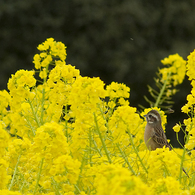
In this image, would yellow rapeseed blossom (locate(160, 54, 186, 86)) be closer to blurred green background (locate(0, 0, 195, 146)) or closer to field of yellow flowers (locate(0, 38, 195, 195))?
field of yellow flowers (locate(0, 38, 195, 195))

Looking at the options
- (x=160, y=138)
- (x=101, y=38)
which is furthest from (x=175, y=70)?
(x=101, y=38)

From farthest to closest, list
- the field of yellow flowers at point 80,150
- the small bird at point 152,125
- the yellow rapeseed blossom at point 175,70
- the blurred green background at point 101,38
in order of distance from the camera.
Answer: the blurred green background at point 101,38 < the yellow rapeseed blossom at point 175,70 < the small bird at point 152,125 < the field of yellow flowers at point 80,150

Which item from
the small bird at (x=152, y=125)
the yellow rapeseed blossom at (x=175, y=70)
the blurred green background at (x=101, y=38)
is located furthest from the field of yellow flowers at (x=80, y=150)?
the blurred green background at (x=101, y=38)

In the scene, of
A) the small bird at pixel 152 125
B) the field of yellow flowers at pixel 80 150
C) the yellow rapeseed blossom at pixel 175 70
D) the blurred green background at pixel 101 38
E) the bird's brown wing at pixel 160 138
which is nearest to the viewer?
the field of yellow flowers at pixel 80 150

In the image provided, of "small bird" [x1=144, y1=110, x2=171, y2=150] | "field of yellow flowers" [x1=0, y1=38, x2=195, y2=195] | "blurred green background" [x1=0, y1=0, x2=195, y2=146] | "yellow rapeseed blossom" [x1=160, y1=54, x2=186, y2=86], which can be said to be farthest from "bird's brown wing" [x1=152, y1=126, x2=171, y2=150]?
"blurred green background" [x1=0, y1=0, x2=195, y2=146]

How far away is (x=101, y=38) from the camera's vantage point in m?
8.52

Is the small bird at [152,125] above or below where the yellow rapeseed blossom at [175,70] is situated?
below

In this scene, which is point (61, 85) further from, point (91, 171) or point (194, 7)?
point (194, 7)

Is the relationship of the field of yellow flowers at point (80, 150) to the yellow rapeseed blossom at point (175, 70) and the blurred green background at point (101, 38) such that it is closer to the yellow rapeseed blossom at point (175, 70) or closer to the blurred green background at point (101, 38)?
the yellow rapeseed blossom at point (175, 70)

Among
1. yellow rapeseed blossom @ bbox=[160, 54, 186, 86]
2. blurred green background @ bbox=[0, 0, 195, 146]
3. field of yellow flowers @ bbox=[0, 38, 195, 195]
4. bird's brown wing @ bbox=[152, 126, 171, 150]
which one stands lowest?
field of yellow flowers @ bbox=[0, 38, 195, 195]

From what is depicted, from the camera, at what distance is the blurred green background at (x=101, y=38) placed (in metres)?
8.27

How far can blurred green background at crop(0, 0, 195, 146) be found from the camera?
8266 mm

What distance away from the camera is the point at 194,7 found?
8984 millimetres

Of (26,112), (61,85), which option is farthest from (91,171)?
(26,112)
